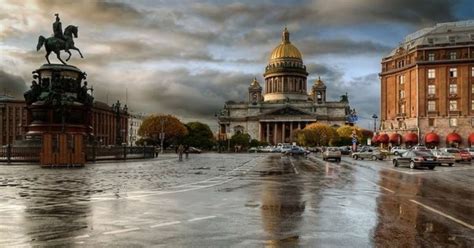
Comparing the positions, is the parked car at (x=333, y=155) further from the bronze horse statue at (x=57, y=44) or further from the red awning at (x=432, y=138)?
the red awning at (x=432, y=138)

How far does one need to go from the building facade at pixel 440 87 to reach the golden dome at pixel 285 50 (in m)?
87.3

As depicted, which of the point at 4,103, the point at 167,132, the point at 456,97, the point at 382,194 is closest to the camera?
the point at 382,194

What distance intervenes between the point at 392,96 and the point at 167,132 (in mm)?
50308

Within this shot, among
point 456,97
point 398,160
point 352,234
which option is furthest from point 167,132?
point 352,234

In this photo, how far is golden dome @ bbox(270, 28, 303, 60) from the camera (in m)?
184

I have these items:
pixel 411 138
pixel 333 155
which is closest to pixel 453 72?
pixel 411 138

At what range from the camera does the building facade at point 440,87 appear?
294 ft

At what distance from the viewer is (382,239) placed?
9.72 metres

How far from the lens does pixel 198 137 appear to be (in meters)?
132

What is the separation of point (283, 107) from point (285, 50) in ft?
69.7

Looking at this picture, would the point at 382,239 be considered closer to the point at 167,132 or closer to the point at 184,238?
the point at 184,238

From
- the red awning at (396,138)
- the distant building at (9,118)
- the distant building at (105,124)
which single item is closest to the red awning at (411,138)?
the red awning at (396,138)

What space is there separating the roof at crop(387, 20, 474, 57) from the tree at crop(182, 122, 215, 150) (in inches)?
2034

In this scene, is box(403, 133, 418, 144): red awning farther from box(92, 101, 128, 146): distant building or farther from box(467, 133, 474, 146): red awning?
box(92, 101, 128, 146): distant building
